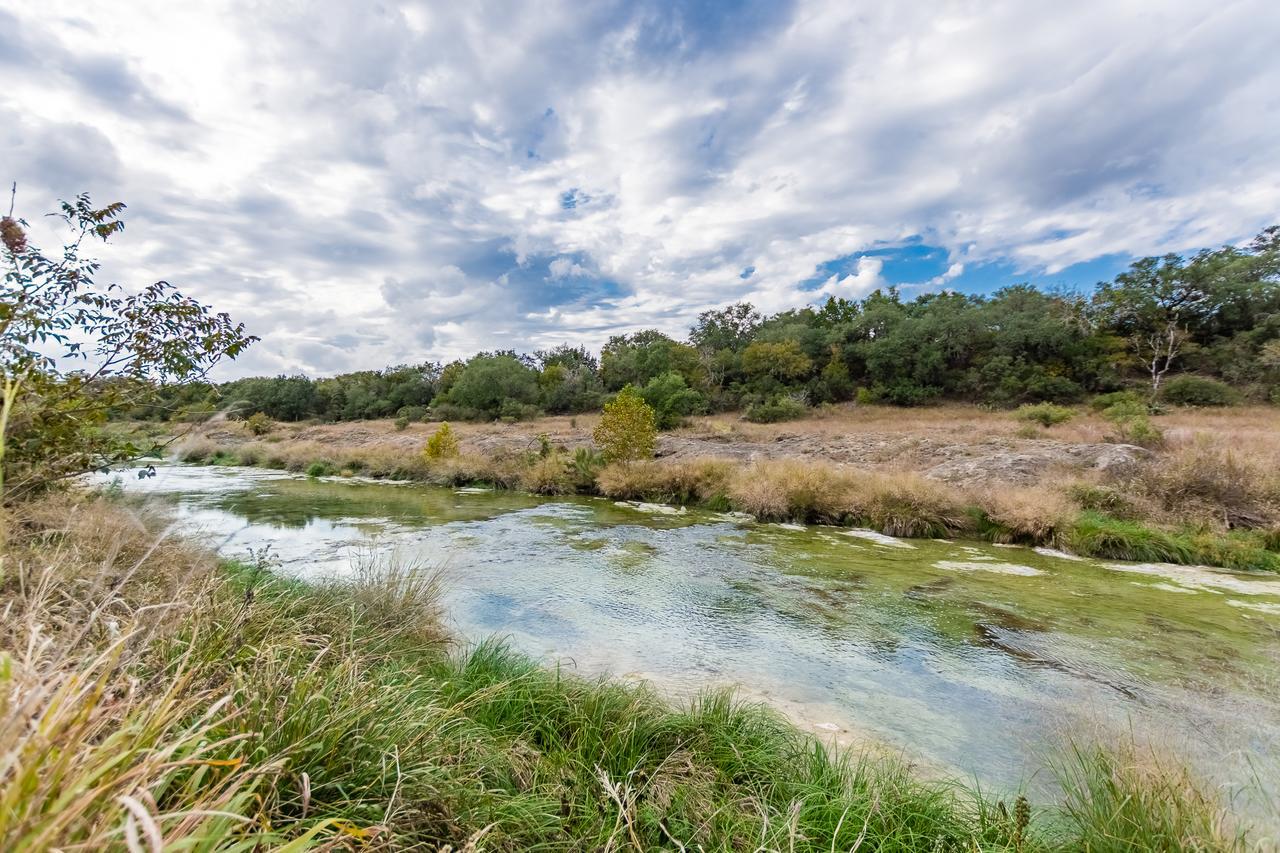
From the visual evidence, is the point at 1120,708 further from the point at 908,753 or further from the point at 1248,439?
the point at 1248,439

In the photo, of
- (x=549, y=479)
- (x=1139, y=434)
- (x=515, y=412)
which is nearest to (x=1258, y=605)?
(x=1139, y=434)

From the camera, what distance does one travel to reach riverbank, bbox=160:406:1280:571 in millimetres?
10391

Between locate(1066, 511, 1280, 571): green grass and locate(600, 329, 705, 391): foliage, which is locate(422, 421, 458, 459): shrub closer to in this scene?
locate(1066, 511, 1280, 571): green grass

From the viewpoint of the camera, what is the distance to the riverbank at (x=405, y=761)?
50.1 inches

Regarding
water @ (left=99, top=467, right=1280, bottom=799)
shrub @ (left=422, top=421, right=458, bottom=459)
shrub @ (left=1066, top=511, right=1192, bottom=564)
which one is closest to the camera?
water @ (left=99, top=467, right=1280, bottom=799)

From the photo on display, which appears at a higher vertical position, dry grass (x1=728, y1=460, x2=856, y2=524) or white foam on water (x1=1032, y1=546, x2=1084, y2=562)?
dry grass (x1=728, y1=460, x2=856, y2=524)

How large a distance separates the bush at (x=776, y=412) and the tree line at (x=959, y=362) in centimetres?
14

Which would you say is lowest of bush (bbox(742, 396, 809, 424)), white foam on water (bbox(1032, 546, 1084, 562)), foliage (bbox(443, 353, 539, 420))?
white foam on water (bbox(1032, 546, 1084, 562))

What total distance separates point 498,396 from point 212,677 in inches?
1775

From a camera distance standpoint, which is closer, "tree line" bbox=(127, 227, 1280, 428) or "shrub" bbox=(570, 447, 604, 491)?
"shrub" bbox=(570, 447, 604, 491)

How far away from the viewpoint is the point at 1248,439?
637 inches

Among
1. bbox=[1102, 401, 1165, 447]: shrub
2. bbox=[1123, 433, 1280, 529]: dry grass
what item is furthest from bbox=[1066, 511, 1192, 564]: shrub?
bbox=[1102, 401, 1165, 447]: shrub

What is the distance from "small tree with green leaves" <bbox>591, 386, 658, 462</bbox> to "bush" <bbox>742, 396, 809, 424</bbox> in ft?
59.8

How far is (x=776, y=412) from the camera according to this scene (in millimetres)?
35750
